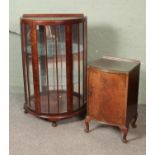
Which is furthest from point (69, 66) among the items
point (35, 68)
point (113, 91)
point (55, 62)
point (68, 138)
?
point (68, 138)

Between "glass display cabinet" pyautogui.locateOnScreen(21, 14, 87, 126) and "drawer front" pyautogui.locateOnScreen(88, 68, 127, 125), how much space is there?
0.65ft

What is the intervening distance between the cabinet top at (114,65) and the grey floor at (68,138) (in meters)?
0.47

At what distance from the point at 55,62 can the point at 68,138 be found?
0.51 meters

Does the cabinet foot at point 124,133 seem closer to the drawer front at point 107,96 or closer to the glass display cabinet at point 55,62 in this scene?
the drawer front at point 107,96

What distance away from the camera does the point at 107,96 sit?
1619 millimetres

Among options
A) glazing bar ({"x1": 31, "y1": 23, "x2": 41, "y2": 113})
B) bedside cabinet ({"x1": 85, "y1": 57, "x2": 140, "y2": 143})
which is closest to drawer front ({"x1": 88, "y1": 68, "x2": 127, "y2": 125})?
bedside cabinet ({"x1": 85, "y1": 57, "x2": 140, "y2": 143})

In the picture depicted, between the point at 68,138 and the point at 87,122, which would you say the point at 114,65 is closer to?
the point at 87,122

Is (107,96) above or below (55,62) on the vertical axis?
below

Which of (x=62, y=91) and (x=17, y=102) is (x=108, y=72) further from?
(x=17, y=102)

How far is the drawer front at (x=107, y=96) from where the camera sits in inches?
61.7

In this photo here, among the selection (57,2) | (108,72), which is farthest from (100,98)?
(57,2)

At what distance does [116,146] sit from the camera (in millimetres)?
1623

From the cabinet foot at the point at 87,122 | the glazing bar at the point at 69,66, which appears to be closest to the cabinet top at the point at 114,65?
the glazing bar at the point at 69,66

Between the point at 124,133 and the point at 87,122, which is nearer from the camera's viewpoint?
the point at 124,133
